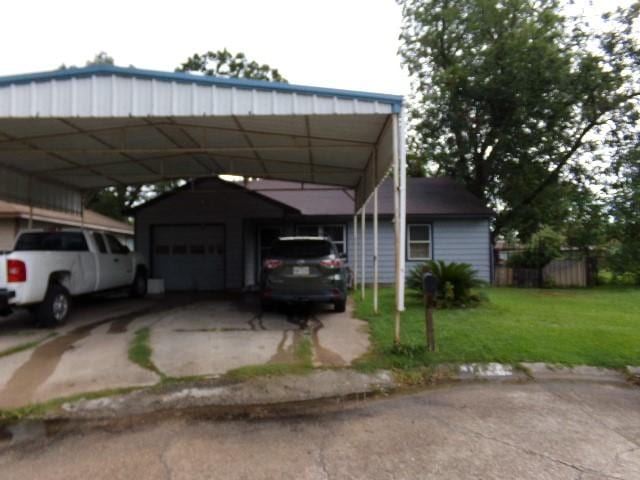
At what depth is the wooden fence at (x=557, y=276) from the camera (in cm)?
1573

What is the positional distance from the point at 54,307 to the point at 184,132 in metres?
4.09

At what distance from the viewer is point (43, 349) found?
6.58m

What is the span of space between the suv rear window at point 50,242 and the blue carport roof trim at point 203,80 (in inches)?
147

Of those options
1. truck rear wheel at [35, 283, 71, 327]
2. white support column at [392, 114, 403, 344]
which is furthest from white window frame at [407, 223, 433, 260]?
truck rear wheel at [35, 283, 71, 327]

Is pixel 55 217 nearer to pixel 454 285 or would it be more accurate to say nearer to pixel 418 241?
pixel 418 241

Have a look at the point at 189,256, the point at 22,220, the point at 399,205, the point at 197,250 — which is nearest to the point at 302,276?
the point at 399,205

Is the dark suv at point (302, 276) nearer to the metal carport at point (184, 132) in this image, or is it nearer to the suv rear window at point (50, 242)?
the metal carport at point (184, 132)

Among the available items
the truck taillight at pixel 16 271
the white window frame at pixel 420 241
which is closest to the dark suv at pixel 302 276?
the truck taillight at pixel 16 271

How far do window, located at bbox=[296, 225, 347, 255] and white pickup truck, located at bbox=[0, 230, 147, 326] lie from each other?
609 centimetres

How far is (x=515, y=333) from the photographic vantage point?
280 inches

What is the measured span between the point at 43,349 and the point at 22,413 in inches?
98.9

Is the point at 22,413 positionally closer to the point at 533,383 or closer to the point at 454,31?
the point at 533,383

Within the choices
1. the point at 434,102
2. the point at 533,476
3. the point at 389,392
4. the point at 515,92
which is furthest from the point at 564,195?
the point at 533,476

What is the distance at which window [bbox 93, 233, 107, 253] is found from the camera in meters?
9.90
